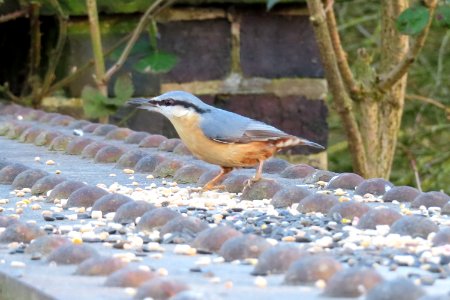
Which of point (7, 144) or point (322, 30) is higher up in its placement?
point (322, 30)

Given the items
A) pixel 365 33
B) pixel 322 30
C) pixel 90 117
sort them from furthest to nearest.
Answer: pixel 365 33 → pixel 90 117 → pixel 322 30

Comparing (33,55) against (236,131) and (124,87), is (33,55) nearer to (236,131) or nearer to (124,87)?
(124,87)

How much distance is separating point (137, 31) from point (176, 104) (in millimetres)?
2654

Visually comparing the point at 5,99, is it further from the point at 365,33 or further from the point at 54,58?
the point at 365,33

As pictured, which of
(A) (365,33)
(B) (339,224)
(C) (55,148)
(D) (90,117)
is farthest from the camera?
(A) (365,33)

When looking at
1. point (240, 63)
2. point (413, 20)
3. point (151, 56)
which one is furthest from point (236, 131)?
point (240, 63)

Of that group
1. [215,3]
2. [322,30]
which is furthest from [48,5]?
[322,30]

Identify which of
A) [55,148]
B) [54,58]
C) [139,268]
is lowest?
[139,268]

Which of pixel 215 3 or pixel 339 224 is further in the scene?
pixel 215 3

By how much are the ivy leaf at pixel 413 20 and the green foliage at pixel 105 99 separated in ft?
5.55

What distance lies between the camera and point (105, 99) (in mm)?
6590

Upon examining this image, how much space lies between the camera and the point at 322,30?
6.07m

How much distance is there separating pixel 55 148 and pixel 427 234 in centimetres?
244

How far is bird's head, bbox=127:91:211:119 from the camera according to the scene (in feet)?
13.5
